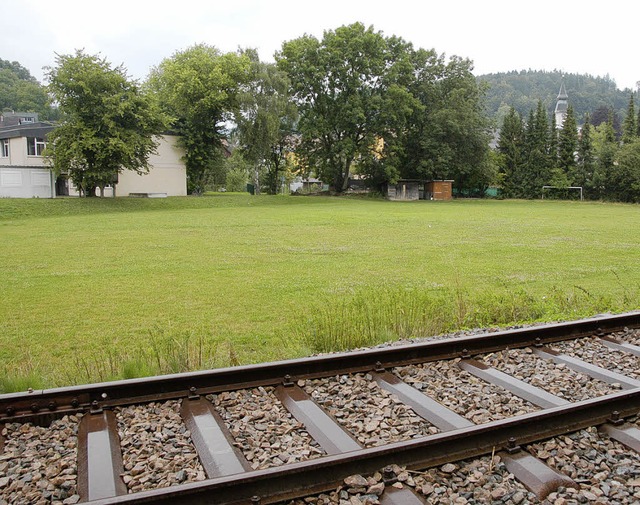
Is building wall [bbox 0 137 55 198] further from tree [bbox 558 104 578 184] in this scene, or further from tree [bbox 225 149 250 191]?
tree [bbox 558 104 578 184]

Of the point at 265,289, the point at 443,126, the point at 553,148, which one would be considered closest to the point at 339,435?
the point at 265,289

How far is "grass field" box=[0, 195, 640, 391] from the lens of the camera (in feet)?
25.4

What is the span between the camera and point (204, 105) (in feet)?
185

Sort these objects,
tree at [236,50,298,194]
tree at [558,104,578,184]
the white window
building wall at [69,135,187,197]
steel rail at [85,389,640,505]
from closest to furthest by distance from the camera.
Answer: steel rail at [85,389,640,505] < the white window < tree at [236,50,298,194] < building wall at [69,135,187,197] < tree at [558,104,578,184]

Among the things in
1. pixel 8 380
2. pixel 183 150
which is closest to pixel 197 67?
pixel 183 150

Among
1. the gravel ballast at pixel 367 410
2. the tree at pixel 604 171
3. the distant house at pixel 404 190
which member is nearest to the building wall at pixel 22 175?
the distant house at pixel 404 190

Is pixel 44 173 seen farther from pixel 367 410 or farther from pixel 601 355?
pixel 367 410

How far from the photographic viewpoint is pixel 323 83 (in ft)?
209

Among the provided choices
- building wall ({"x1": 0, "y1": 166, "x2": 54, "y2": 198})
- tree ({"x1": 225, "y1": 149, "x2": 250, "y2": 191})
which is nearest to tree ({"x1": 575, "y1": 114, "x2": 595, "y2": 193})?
A: tree ({"x1": 225, "y1": 149, "x2": 250, "y2": 191})

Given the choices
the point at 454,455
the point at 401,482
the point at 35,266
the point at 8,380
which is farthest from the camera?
the point at 35,266

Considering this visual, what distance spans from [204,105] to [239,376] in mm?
54630

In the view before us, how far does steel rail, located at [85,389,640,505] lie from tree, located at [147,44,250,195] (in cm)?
5375

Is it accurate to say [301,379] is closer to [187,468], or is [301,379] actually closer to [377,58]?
[187,468]

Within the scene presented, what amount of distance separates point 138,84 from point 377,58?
89.9 ft
